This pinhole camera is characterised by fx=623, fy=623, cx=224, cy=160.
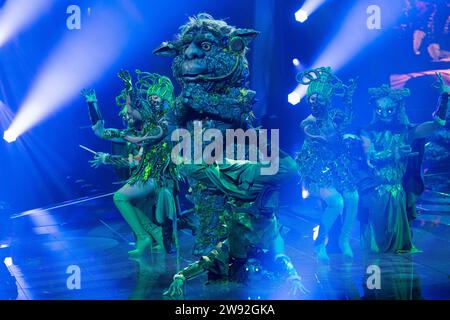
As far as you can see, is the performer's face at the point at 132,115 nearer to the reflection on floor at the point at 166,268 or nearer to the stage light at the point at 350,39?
the reflection on floor at the point at 166,268

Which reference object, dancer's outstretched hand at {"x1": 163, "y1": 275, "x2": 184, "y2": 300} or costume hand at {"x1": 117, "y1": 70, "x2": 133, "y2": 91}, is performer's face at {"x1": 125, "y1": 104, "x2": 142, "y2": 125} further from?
dancer's outstretched hand at {"x1": 163, "y1": 275, "x2": 184, "y2": 300}

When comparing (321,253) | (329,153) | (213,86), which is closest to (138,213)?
(321,253)

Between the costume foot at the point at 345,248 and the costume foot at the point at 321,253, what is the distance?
0.55ft

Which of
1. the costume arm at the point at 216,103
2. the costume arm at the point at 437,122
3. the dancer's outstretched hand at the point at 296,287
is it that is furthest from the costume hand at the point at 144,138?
the costume arm at the point at 437,122

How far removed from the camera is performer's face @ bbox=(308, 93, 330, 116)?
219 inches

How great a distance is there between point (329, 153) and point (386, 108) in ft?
2.18

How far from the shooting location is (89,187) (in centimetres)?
910

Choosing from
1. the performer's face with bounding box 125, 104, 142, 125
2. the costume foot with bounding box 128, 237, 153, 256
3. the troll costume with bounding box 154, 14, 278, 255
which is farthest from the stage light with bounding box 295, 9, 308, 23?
the costume foot with bounding box 128, 237, 153, 256

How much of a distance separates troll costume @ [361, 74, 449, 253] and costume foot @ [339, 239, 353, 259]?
0.27 m

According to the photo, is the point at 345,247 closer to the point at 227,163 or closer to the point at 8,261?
the point at 227,163

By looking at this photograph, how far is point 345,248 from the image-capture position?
18.6 feet

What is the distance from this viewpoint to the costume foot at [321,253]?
5.51m
